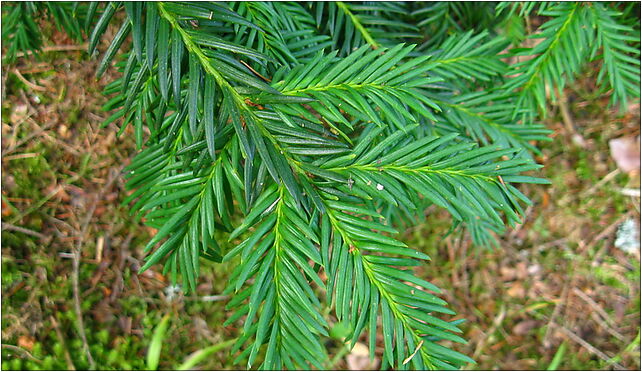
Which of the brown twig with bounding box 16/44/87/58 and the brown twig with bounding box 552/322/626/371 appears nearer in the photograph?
the brown twig with bounding box 16/44/87/58

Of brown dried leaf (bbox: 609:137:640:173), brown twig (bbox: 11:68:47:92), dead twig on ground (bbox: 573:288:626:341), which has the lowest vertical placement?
dead twig on ground (bbox: 573:288:626:341)

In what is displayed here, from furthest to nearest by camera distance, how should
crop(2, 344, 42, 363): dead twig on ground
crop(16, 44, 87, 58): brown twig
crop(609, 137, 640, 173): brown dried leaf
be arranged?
crop(609, 137, 640, 173): brown dried leaf < crop(16, 44, 87, 58): brown twig < crop(2, 344, 42, 363): dead twig on ground

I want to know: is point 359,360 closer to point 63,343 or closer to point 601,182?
point 63,343

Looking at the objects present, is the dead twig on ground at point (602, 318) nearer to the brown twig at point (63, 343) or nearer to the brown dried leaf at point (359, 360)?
the brown dried leaf at point (359, 360)

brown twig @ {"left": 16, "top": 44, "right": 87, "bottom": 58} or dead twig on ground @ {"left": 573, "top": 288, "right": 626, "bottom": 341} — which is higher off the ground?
brown twig @ {"left": 16, "top": 44, "right": 87, "bottom": 58}

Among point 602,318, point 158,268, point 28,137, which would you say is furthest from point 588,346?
point 28,137

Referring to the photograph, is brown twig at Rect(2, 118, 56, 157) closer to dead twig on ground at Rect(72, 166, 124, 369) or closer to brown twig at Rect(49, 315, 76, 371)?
dead twig on ground at Rect(72, 166, 124, 369)

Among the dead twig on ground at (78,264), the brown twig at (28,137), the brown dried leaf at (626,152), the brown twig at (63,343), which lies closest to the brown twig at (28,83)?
the brown twig at (28,137)

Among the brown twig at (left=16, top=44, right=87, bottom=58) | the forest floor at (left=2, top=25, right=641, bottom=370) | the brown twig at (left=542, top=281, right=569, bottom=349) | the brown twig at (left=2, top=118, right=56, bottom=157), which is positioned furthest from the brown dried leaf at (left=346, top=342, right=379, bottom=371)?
the brown twig at (left=16, top=44, right=87, bottom=58)

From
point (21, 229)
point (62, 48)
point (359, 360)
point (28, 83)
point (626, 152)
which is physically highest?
point (62, 48)
